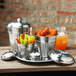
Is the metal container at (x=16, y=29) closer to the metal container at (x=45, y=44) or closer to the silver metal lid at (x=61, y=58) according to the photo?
the metal container at (x=45, y=44)

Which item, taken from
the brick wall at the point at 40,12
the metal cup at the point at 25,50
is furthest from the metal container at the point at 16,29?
the brick wall at the point at 40,12

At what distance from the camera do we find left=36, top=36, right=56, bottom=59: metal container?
126 cm

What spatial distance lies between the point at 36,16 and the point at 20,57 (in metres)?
1.05

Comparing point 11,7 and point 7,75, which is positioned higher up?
point 11,7

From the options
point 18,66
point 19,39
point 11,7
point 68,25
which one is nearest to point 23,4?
point 11,7

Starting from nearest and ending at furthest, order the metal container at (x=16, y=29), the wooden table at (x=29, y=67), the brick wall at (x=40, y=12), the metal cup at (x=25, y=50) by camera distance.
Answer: the wooden table at (x=29, y=67)
the metal cup at (x=25, y=50)
the metal container at (x=16, y=29)
the brick wall at (x=40, y=12)

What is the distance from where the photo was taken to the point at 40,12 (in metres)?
2.23

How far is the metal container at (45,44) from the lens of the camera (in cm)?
126

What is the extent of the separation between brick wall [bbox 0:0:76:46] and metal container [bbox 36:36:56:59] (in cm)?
98

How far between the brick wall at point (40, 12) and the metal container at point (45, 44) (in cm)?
98

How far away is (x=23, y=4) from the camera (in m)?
2.21

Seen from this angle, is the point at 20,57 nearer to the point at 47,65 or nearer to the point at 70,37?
the point at 47,65

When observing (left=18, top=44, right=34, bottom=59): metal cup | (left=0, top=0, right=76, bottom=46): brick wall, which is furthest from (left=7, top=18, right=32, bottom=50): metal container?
(left=0, top=0, right=76, bottom=46): brick wall

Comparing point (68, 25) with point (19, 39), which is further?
point (68, 25)
